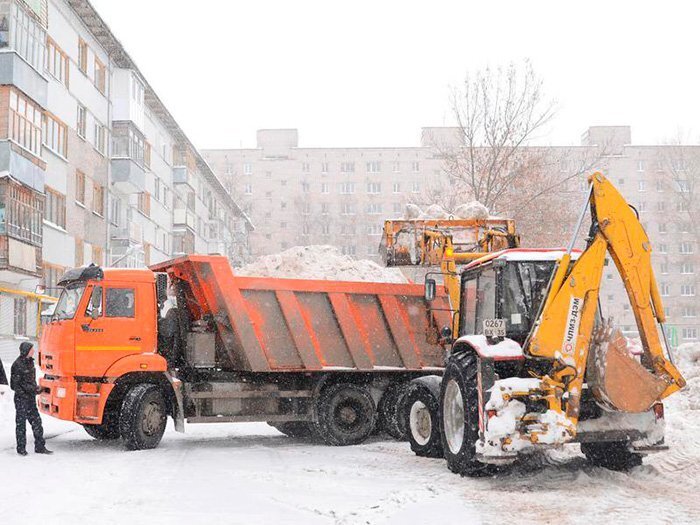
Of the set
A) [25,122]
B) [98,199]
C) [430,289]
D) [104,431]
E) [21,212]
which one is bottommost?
[104,431]

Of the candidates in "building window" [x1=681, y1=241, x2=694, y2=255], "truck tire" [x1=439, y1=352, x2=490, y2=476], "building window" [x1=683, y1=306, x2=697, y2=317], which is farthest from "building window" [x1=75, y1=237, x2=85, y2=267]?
"building window" [x1=681, y1=241, x2=694, y2=255]

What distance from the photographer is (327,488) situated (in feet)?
30.3

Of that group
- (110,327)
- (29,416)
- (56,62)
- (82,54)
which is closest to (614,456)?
(110,327)

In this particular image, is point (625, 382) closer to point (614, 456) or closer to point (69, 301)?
point (614, 456)

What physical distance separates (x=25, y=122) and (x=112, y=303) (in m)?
15.3

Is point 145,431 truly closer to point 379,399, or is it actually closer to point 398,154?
point 379,399

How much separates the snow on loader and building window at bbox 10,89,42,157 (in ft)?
63.7

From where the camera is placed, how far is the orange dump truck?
12656mm

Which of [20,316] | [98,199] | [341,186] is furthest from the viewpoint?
[341,186]

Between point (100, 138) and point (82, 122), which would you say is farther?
point (100, 138)

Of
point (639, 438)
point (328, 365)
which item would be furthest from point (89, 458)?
point (639, 438)

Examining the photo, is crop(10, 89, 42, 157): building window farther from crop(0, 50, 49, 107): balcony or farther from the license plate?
the license plate

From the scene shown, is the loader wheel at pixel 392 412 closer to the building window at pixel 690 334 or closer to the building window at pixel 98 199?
the building window at pixel 98 199

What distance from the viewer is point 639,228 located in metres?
9.20
